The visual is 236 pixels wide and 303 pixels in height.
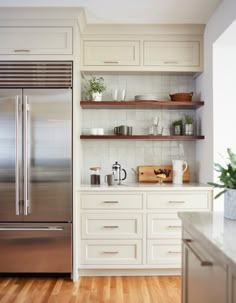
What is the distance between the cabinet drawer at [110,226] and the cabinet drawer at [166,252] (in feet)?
0.67

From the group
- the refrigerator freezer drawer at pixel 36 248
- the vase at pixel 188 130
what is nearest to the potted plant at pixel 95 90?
the vase at pixel 188 130

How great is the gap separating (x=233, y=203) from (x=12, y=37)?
255cm

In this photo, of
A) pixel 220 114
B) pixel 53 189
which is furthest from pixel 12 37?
pixel 220 114

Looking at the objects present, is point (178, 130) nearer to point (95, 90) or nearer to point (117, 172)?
point (117, 172)

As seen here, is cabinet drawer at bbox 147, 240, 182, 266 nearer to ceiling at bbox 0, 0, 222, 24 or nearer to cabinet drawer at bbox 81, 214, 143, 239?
cabinet drawer at bbox 81, 214, 143, 239

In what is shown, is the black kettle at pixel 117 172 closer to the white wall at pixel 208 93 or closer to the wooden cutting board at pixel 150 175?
the wooden cutting board at pixel 150 175

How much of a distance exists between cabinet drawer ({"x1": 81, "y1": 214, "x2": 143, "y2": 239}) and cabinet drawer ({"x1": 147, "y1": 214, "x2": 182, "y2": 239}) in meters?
0.11

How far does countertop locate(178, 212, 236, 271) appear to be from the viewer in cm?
117

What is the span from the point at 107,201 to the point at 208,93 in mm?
Answer: 1541

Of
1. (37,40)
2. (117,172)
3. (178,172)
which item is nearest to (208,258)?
(178,172)

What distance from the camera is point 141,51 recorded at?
3.36 meters

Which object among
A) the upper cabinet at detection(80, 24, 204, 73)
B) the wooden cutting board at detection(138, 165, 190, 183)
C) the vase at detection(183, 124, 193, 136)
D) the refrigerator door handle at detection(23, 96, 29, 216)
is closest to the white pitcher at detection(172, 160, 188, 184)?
the wooden cutting board at detection(138, 165, 190, 183)

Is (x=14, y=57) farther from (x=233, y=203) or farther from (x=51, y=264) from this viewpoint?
(x=233, y=203)

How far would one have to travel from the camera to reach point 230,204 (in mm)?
1689
